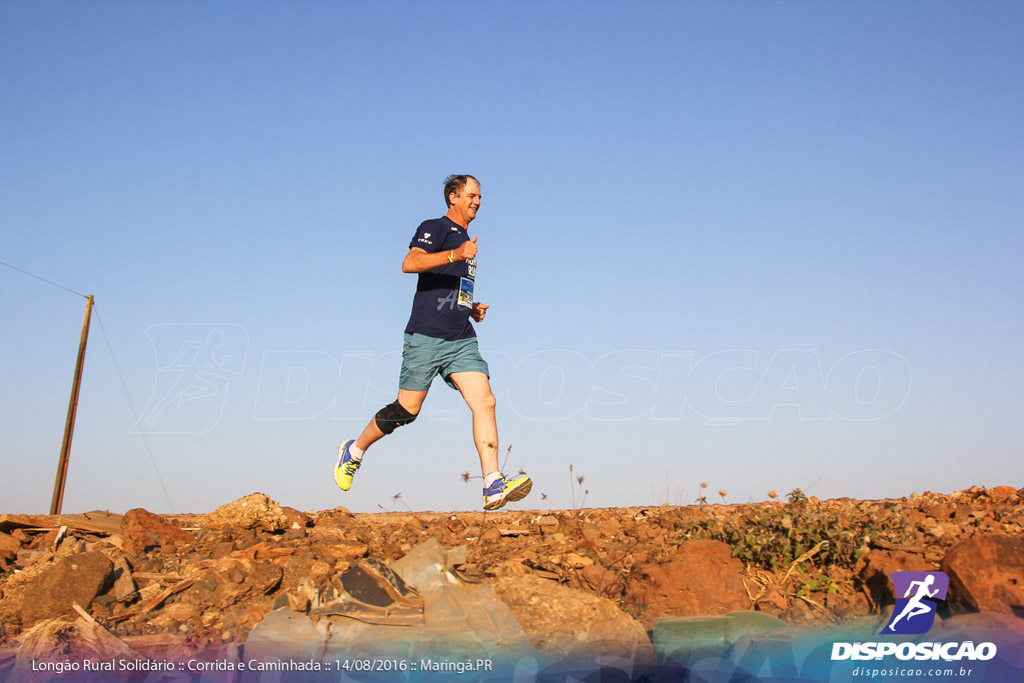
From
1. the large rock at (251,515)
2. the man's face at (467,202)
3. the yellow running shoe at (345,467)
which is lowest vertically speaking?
the large rock at (251,515)

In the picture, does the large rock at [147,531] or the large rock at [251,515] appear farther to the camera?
the large rock at [251,515]

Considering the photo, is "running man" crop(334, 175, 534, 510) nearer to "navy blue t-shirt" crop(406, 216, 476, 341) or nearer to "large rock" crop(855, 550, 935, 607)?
"navy blue t-shirt" crop(406, 216, 476, 341)

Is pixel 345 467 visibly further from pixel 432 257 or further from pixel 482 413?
pixel 432 257

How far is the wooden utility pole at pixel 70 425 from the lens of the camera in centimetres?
1029

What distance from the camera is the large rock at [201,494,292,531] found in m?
5.02

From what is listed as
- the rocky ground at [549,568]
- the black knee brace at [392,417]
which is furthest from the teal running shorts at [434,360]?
the rocky ground at [549,568]

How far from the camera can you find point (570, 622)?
349 cm

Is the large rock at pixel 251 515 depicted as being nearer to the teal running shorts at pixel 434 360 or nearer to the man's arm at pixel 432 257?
the teal running shorts at pixel 434 360

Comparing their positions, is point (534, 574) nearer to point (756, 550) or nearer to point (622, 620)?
point (622, 620)

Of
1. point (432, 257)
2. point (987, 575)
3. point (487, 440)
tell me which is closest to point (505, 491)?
point (487, 440)

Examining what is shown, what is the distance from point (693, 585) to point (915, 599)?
898mm

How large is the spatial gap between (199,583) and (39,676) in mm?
795

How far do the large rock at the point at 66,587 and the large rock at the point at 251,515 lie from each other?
0.98 meters

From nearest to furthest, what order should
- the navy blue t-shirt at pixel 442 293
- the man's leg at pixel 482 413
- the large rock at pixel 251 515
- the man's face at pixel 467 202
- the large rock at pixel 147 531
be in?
the large rock at pixel 147 531, the large rock at pixel 251 515, the man's leg at pixel 482 413, the navy blue t-shirt at pixel 442 293, the man's face at pixel 467 202
